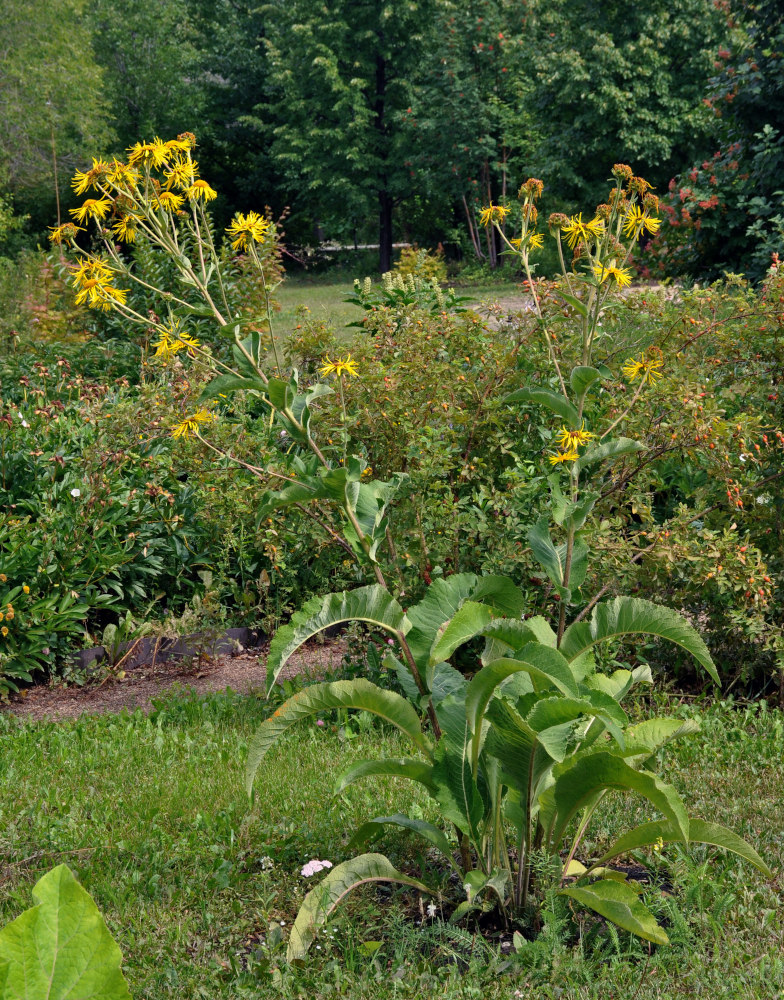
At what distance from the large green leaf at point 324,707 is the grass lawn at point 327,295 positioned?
1289 cm

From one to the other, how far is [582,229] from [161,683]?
3.05 m

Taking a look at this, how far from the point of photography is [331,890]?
248cm

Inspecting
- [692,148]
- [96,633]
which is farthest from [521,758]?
[692,148]

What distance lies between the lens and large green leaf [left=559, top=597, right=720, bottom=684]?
8.10ft

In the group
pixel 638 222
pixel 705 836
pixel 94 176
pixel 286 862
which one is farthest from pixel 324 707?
pixel 638 222

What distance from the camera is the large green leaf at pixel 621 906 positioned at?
7.67 feet

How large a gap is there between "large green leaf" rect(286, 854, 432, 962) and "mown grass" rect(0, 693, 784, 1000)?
0.05 metres

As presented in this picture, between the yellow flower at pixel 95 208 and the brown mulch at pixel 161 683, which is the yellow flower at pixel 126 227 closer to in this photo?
the yellow flower at pixel 95 208

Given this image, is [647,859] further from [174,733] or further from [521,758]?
[174,733]

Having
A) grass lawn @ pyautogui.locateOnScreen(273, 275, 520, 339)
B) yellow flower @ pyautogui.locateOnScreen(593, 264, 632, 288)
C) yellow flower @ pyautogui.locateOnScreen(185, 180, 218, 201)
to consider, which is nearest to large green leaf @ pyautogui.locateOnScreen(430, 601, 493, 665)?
yellow flower @ pyautogui.locateOnScreen(593, 264, 632, 288)

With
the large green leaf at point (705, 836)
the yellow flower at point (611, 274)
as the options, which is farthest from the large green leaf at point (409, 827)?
the yellow flower at point (611, 274)

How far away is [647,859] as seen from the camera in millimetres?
A: 2818

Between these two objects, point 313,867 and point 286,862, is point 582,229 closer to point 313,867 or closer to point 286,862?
point 313,867

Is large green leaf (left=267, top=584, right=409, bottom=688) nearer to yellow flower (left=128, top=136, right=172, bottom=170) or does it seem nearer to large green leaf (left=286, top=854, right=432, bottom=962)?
large green leaf (left=286, top=854, right=432, bottom=962)
